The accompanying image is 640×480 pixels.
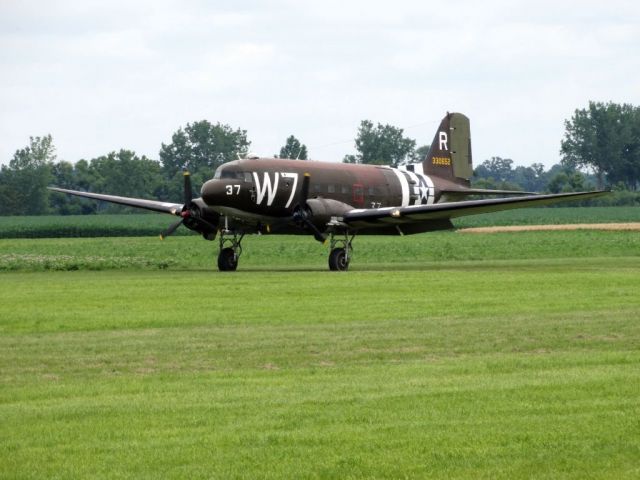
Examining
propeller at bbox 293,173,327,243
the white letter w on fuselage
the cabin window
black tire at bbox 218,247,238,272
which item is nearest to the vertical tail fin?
the cabin window

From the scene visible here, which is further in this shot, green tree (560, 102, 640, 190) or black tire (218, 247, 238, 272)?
green tree (560, 102, 640, 190)

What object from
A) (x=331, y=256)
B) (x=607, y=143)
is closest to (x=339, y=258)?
(x=331, y=256)

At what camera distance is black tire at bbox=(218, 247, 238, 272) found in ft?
133

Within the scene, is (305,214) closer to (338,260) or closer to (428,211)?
(338,260)

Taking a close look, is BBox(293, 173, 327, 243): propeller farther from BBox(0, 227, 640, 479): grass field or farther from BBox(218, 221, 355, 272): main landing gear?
BBox(0, 227, 640, 479): grass field

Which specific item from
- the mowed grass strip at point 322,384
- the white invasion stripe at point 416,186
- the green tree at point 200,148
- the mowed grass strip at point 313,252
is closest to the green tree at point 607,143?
the green tree at point 200,148

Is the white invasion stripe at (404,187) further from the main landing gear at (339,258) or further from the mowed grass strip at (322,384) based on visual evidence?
the mowed grass strip at (322,384)

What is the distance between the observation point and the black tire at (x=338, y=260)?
39750 mm

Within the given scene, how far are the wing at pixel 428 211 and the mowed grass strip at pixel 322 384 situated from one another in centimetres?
Answer: 1103

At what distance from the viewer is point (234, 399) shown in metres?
14.0

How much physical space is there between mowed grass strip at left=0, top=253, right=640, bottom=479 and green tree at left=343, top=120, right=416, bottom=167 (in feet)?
426

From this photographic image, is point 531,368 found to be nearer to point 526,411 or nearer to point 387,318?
point 526,411

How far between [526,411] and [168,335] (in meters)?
8.71

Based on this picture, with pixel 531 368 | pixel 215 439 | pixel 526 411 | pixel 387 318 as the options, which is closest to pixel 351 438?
pixel 215 439
